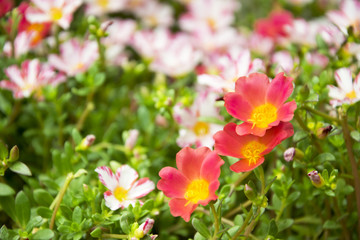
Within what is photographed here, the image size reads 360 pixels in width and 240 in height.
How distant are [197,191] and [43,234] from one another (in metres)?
0.32

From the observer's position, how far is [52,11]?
130 cm

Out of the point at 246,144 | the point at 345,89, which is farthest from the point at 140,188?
the point at 345,89

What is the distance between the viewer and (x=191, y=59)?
58.2 inches

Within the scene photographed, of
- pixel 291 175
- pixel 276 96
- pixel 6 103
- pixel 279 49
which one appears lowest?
pixel 279 49

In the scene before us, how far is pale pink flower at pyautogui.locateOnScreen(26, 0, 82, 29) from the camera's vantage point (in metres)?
1.27

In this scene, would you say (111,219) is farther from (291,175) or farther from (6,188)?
(291,175)

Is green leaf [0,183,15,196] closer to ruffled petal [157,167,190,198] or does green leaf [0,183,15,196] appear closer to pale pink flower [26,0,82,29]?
ruffled petal [157,167,190,198]

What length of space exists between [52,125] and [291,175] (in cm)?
71

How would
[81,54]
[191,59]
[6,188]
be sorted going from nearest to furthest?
[6,188], [81,54], [191,59]

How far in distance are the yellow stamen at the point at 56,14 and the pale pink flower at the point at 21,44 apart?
3.2 inches

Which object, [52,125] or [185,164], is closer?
[185,164]

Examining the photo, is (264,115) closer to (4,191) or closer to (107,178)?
(107,178)

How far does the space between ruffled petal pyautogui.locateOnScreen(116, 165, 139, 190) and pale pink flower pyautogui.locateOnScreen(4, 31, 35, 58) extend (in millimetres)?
580

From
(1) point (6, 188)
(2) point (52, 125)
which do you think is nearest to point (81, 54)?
(2) point (52, 125)
